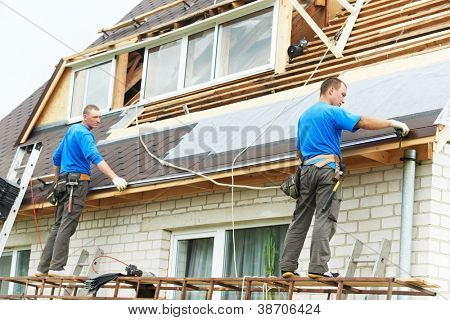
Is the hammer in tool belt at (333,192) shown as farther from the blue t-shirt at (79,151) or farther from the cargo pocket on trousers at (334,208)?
the blue t-shirt at (79,151)

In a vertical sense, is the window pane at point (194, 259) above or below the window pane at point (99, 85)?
below

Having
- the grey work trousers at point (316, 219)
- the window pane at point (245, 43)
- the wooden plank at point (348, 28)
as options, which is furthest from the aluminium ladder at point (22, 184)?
the grey work trousers at point (316, 219)

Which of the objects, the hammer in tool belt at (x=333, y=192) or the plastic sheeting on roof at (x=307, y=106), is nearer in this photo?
the hammer in tool belt at (x=333, y=192)

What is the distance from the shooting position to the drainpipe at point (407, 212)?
830 centimetres

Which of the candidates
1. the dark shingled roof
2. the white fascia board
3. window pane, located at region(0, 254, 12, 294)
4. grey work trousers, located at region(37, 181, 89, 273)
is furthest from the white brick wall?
the dark shingled roof

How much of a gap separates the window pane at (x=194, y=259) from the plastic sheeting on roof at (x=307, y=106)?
3.70 ft

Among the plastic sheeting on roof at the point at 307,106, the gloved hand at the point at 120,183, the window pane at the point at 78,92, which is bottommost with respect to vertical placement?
the gloved hand at the point at 120,183

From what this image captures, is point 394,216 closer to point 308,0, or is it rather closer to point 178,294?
point 178,294

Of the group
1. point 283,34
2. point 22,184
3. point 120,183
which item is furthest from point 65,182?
point 283,34

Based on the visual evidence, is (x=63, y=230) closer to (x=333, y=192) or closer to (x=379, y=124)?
(x=333, y=192)

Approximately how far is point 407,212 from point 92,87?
308 inches

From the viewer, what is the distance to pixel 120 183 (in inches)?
418

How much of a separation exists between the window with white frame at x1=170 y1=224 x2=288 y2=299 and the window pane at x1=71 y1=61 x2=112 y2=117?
420 centimetres

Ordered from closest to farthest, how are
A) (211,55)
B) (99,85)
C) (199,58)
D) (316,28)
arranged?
(316,28)
(211,55)
(199,58)
(99,85)
